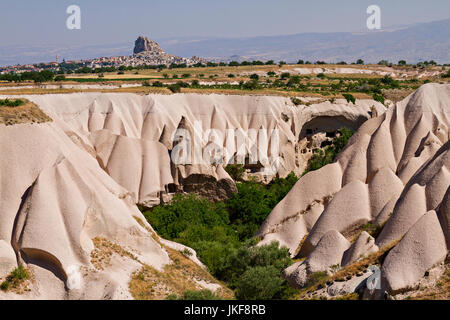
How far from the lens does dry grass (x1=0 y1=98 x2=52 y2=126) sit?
2766 centimetres

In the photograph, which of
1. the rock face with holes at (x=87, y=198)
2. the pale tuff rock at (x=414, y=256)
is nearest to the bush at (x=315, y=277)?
the rock face with holes at (x=87, y=198)

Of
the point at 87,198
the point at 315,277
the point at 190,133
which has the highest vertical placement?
the point at 190,133

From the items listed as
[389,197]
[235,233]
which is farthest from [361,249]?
[235,233]

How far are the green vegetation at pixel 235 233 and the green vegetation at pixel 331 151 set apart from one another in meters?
4.93

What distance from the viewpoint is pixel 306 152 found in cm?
5503

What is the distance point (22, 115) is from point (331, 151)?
3217cm

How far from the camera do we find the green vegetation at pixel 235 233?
80.5 feet

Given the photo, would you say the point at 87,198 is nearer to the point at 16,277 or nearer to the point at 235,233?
the point at 16,277

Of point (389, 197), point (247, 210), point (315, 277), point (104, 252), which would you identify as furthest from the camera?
point (247, 210)

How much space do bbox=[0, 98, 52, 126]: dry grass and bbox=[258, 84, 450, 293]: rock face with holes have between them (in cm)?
1265

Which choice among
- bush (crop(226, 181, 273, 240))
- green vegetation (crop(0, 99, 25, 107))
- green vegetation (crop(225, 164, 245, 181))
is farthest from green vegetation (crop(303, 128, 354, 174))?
green vegetation (crop(0, 99, 25, 107))

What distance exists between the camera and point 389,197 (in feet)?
101

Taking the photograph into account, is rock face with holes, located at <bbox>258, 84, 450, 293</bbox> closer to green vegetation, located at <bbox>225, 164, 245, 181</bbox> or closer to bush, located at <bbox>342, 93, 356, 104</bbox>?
green vegetation, located at <bbox>225, 164, 245, 181</bbox>

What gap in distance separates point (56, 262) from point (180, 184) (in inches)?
721
